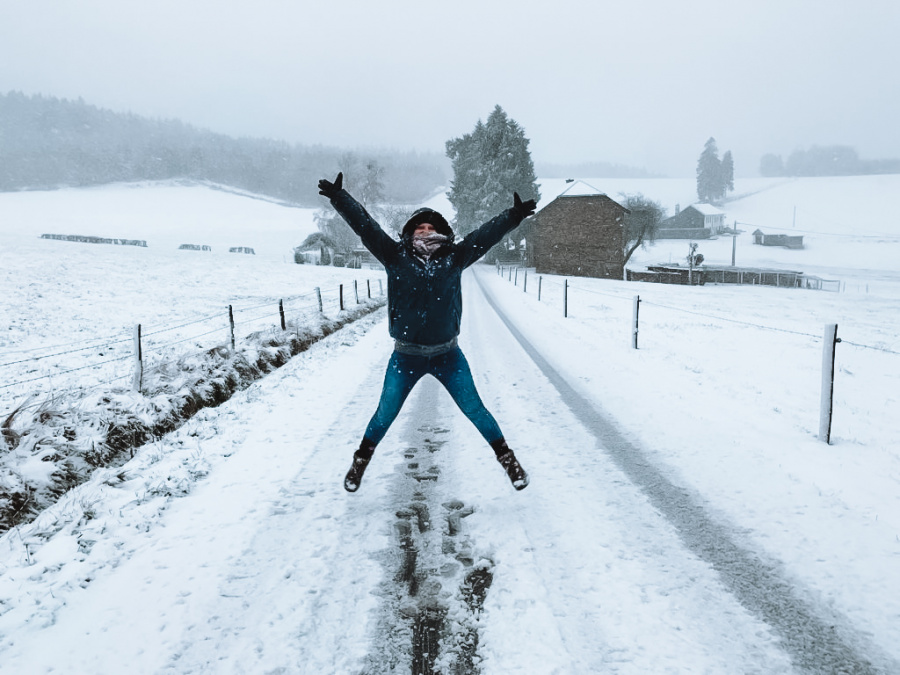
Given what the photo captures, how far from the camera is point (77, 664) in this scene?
2.15 meters

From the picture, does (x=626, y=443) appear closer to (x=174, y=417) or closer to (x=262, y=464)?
(x=262, y=464)

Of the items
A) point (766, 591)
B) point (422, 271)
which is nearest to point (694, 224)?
point (422, 271)

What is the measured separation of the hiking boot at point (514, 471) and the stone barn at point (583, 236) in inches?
1905

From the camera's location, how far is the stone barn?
4803 centimetres

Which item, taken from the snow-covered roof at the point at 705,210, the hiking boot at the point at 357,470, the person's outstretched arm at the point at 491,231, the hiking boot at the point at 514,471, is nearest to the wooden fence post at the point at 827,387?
the hiking boot at the point at 514,471

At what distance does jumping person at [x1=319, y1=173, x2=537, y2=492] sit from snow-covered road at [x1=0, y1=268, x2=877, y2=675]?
20.3 inches

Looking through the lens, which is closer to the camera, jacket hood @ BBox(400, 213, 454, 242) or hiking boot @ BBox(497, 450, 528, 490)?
jacket hood @ BBox(400, 213, 454, 242)

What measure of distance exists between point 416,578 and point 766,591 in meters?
1.85

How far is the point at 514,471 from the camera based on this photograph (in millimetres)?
3510

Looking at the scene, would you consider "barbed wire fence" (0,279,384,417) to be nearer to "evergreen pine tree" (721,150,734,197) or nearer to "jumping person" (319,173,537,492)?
"jumping person" (319,173,537,492)

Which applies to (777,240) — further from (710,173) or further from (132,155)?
(132,155)

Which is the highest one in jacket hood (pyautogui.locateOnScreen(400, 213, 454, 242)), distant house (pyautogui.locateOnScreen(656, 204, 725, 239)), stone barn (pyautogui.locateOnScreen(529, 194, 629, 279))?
distant house (pyautogui.locateOnScreen(656, 204, 725, 239))

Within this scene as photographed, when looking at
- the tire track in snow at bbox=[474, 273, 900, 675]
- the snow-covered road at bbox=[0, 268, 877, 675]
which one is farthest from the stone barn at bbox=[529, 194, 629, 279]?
the tire track in snow at bbox=[474, 273, 900, 675]

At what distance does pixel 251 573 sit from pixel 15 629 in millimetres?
1070
